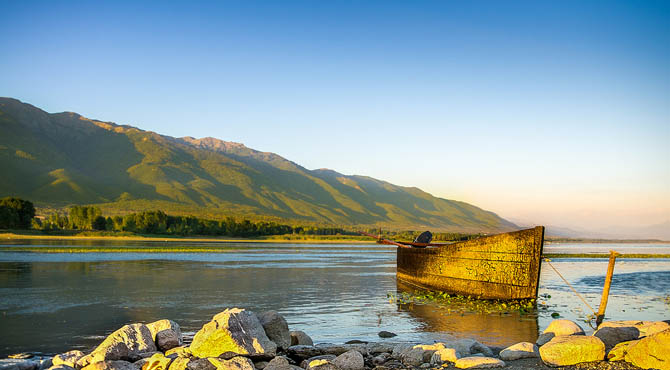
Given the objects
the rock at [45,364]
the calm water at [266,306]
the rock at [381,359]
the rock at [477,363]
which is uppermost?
the rock at [477,363]

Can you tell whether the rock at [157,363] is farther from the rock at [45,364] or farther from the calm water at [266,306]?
the calm water at [266,306]

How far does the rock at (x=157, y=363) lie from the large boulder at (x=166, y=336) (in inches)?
51.6

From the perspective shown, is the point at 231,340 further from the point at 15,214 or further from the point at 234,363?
the point at 15,214

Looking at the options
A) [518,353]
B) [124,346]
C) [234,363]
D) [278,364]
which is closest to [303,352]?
[278,364]

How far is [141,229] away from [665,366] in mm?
117784

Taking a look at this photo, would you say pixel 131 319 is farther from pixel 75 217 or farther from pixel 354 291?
pixel 75 217

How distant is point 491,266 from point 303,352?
11851 mm

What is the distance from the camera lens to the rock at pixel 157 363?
10023mm

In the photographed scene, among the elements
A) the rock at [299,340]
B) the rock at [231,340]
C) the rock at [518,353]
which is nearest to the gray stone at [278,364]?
the rock at [231,340]

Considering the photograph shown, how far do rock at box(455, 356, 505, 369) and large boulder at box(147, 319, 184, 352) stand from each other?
607cm

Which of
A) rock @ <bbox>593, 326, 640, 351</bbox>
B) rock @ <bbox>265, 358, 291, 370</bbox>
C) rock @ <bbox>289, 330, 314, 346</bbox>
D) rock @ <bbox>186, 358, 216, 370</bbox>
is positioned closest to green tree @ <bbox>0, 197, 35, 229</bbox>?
rock @ <bbox>289, 330, 314, 346</bbox>

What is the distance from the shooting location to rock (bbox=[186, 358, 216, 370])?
31.6 feet

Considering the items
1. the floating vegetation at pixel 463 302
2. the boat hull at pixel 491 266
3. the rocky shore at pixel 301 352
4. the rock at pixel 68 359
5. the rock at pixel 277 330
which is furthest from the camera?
the boat hull at pixel 491 266

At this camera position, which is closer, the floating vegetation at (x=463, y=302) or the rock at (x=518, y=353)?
the rock at (x=518, y=353)
